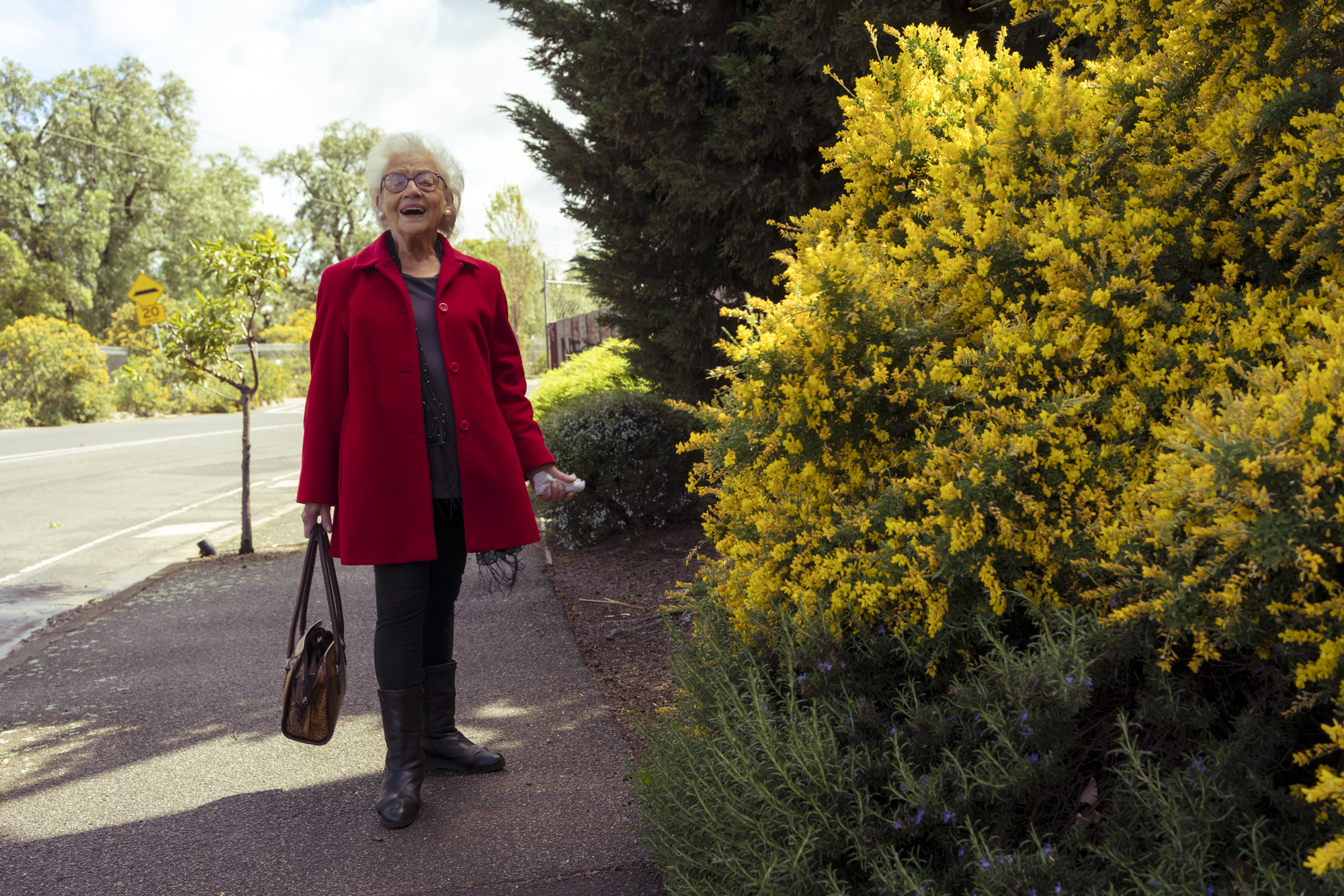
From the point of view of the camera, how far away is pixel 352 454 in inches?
119

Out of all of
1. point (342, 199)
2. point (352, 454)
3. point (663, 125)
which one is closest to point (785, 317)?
point (352, 454)

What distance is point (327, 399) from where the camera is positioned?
3080 millimetres

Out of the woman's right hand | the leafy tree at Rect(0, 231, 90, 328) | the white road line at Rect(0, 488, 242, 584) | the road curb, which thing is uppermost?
the leafy tree at Rect(0, 231, 90, 328)

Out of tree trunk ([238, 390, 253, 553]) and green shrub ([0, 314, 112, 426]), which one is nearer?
tree trunk ([238, 390, 253, 553])

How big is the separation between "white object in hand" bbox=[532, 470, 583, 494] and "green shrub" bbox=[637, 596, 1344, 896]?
110cm

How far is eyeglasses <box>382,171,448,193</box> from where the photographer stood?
319 cm

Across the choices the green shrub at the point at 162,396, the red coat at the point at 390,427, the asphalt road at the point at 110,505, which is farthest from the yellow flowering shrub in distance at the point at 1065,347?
the green shrub at the point at 162,396

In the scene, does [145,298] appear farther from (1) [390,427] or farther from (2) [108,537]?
(1) [390,427]

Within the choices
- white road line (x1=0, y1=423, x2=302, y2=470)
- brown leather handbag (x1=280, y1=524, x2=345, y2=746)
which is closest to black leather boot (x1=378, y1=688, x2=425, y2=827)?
brown leather handbag (x1=280, y1=524, x2=345, y2=746)

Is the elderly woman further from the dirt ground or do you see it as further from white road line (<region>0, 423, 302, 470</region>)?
white road line (<region>0, 423, 302, 470</region>)

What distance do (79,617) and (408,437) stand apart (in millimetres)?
4012

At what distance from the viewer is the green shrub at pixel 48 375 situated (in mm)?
22156

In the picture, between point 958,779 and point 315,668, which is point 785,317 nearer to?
point 958,779

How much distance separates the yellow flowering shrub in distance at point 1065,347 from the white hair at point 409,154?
1412 mm
